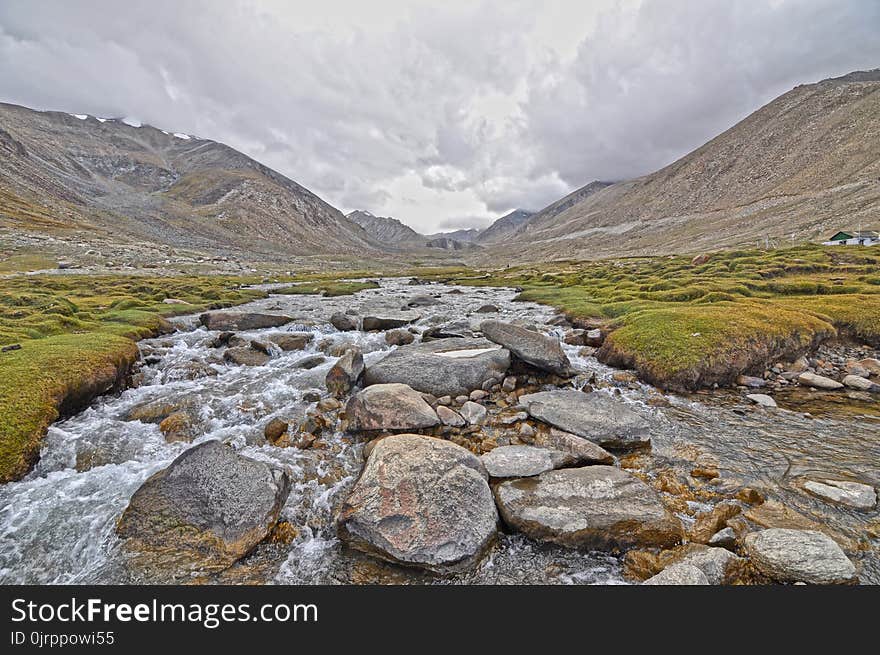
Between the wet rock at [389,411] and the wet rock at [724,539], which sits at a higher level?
the wet rock at [389,411]

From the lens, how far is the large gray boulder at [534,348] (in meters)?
15.4

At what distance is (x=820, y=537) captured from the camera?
597 cm

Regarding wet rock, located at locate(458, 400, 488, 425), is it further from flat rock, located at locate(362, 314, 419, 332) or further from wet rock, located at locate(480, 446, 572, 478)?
flat rock, located at locate(362, 314, 419, 332)

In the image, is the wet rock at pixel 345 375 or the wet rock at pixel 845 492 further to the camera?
the wet rock at pixel 345 375

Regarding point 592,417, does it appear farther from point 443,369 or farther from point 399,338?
point 399,338

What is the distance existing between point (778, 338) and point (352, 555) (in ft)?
60.8

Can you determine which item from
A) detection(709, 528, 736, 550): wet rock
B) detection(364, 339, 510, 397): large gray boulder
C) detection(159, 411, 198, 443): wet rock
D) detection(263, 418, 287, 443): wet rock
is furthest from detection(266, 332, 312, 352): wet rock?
detection(709, 528, 736, 550): wet rock

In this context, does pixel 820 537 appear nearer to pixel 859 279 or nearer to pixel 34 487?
pixel 34 487

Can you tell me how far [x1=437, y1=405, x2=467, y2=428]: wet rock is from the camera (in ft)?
37.2

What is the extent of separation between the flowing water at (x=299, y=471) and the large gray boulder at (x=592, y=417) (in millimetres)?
623

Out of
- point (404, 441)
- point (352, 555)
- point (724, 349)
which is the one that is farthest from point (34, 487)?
point (724, 349)

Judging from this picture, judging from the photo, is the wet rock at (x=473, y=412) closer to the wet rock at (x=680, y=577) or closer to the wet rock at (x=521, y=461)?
the wet rock at (x=521, y=461)

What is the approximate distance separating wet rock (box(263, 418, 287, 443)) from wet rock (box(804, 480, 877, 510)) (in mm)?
13157

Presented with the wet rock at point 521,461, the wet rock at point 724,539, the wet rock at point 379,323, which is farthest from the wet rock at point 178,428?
the wet rock at point 379,323
